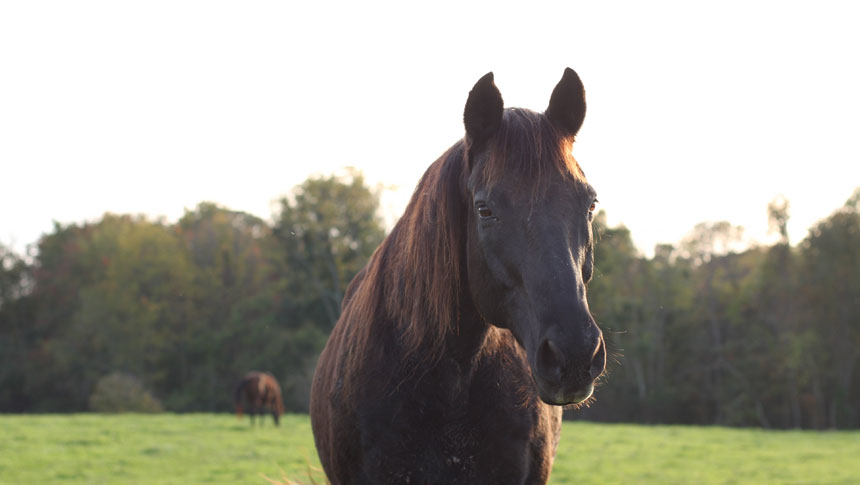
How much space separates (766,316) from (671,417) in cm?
826

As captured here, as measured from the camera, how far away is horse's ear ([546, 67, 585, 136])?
113 inches

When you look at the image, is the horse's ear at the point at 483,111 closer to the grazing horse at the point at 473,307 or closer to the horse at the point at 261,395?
A: the grazing horse at the point at 473,307

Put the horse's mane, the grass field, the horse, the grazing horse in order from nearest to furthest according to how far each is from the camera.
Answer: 1. the grazing horse
2. the horse's mane
3. the grass field
4. the horse

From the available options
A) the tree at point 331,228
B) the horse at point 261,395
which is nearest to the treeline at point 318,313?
the tree at point 331,228

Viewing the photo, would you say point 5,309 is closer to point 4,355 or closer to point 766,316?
point 4,355

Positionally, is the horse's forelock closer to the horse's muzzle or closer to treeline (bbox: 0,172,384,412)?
the horse's muzzle

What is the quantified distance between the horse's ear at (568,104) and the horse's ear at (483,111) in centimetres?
28

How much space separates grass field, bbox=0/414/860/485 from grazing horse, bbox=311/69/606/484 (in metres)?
6.60

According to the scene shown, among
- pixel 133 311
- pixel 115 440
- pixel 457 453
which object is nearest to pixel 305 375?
pixel 133 311

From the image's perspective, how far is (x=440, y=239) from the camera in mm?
2893

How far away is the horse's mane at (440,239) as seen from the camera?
2643mm

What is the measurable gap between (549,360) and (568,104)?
118cm

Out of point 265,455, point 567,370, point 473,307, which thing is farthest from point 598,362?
point 265,455

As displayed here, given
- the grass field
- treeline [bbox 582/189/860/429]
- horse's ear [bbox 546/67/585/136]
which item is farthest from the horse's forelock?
treeline [bbox 582/189/860/429]
